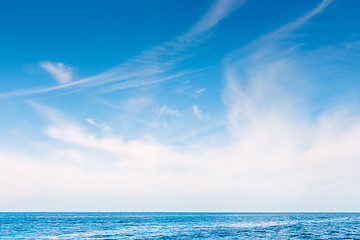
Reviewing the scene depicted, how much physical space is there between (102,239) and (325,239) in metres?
33.9

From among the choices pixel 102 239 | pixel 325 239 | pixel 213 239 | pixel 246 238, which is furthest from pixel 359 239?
pixel 102 239

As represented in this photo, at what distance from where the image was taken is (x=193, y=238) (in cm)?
4794

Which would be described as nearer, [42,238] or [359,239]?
[359,239]

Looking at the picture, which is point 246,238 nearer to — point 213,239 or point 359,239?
point 213,239

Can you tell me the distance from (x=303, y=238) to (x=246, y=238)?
9.04 metres

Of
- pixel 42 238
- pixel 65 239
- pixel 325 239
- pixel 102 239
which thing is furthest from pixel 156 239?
pixel 325 239

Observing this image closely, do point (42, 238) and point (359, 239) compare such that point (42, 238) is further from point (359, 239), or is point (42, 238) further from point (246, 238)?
point (359, 239)

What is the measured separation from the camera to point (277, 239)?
4672 centimetres

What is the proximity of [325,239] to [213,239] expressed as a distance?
675 inches

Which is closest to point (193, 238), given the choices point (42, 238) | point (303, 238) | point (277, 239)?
point (277, 239)

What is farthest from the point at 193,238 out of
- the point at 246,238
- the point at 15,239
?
the point at 15,239

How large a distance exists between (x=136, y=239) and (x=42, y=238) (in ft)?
49.9

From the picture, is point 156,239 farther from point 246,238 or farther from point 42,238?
point 42,238

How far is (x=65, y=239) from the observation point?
46.6 meters
